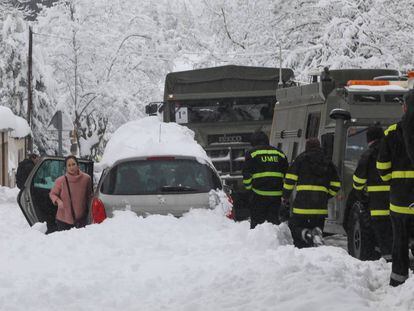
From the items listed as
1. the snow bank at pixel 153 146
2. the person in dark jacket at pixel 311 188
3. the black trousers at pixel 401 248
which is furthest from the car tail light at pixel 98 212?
the black trousers at pixel 401 248

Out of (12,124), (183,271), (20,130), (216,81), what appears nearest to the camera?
(183,271)

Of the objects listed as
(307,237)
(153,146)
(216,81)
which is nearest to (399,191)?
(307,237)

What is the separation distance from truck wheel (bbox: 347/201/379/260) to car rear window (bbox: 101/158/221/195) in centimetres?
170

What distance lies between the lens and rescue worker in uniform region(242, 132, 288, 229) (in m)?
11.4

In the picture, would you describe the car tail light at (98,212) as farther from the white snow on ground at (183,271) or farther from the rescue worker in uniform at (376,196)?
the rescue worker in uniform at (376,196)

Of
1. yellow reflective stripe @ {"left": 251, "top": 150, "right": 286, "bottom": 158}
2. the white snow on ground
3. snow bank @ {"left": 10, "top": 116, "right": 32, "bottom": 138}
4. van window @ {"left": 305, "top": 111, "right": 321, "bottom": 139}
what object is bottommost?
the white snow on ground

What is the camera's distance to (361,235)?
10148 mm

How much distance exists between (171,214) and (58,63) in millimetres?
32866

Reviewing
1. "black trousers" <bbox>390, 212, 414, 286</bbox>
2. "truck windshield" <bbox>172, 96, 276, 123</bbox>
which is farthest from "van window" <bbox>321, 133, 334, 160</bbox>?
"truck windshield" <bbox>172, 96, 276, 123</bbox>

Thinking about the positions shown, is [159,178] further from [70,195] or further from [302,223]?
[70,195]

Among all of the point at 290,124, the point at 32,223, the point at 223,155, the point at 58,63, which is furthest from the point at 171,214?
the point at 58,63

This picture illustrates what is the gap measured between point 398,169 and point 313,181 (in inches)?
116

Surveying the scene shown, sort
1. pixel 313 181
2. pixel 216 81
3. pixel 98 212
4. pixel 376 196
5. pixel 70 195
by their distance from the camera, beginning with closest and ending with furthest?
1. pixel 376 196
2. pixel 98 212
3. pixel 313 181
4. pixel 70 195
5. pixel 216 81

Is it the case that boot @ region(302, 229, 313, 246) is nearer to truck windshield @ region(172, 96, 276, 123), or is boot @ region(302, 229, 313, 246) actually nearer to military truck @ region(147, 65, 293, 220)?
military truck @ region(147, 65, 293, 220)
